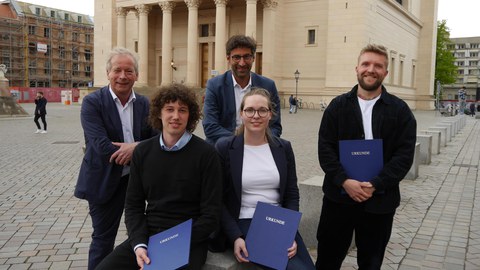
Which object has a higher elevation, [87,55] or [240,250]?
[87,55]

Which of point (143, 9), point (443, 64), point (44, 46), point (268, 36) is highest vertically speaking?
point (143, 9)

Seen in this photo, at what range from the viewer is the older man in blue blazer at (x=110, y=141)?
3762 millimetres

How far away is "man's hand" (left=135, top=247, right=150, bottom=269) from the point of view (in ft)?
9.93

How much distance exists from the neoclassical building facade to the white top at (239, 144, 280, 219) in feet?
113

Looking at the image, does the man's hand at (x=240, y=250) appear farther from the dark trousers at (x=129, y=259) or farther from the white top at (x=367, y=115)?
the white top at (x=367, y=115)

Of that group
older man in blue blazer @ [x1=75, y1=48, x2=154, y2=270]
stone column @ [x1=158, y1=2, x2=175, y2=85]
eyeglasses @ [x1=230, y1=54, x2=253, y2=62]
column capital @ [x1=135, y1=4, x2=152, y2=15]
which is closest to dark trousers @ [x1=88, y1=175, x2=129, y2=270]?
older man in blue blazer @ [x1=75, y1=48, x2=154, y2=270]

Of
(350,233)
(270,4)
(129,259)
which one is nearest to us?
(129,259)

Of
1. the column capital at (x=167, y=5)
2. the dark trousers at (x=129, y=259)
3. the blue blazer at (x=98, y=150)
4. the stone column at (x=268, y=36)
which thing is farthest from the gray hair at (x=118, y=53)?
the column capital at (x=167, y=5)

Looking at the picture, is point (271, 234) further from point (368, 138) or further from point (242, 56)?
point (242, 56)

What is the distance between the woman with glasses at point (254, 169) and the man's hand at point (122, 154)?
2.47 feet

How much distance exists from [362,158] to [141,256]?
182 cm

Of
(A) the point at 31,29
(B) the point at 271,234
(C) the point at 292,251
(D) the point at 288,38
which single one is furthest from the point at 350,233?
(A) the point at 31,29

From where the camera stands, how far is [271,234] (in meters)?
3.23

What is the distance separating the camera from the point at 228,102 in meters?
4.38
